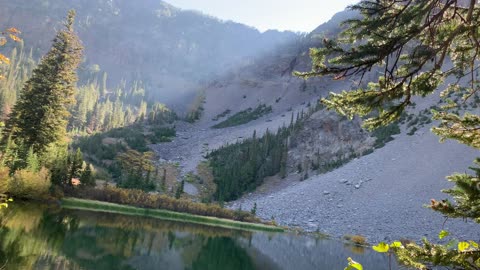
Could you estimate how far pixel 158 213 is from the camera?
37156 millimetres

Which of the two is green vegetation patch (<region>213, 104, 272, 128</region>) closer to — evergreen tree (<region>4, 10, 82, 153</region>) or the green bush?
evergreen tree (<region>4, 10, 82, 153</region>)

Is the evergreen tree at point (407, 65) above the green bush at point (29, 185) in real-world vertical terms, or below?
above

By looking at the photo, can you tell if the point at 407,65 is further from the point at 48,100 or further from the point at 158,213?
the point at 158,213

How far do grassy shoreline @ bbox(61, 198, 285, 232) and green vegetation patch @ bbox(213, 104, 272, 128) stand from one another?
7018 cm

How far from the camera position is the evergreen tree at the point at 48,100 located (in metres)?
31.7

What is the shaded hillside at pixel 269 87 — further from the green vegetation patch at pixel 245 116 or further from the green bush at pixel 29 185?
the green bush at pixel 29 185

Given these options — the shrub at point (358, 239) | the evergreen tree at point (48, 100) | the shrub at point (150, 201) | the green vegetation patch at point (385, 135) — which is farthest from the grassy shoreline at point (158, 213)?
the green vegetation patch at point (385, 135)

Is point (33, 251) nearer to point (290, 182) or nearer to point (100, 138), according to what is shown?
point (290, 182)

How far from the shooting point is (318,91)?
4547 inches

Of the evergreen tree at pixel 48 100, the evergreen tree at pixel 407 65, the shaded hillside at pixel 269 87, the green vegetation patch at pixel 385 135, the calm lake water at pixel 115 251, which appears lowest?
the calm lake water at pixel 115 251

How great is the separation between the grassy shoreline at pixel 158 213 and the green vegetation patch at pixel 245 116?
70183 mm

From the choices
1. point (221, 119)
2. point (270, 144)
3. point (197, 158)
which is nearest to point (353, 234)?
point (270, 144)

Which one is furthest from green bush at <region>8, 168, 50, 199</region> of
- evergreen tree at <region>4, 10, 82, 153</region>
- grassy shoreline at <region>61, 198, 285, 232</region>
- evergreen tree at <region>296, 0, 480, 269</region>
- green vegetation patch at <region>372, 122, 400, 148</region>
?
green vegetation patch at <region>372, 122, 400, 148</region>

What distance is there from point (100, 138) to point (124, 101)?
114 metres
